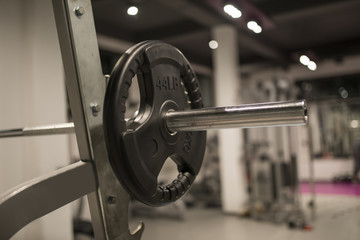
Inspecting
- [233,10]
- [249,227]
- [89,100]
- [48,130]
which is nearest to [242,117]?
[89,100]

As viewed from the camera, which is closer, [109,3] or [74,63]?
[74,63]

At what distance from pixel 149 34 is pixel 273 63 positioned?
3.95 metres

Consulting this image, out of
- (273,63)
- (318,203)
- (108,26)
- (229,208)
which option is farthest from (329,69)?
(108,26)

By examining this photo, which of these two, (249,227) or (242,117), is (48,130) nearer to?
(242,117)

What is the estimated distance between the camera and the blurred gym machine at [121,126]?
1.55 feet

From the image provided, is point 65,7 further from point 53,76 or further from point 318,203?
point 318,203

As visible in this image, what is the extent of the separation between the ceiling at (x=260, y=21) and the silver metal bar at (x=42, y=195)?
3481 millimetres

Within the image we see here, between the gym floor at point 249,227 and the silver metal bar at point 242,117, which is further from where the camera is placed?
the gym floor at point 249,227

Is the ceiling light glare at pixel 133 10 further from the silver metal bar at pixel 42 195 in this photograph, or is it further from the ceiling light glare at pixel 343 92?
the ceiling light glare at pixel 343 92

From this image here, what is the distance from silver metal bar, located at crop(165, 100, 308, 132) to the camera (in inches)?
17.6

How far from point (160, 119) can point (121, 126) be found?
0.32ft

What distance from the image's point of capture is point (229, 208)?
19.2ft

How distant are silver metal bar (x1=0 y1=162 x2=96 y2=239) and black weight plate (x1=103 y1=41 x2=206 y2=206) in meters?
0.09

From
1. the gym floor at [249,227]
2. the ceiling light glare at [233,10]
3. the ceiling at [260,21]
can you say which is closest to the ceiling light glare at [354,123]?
the ceiling at [260,21]
